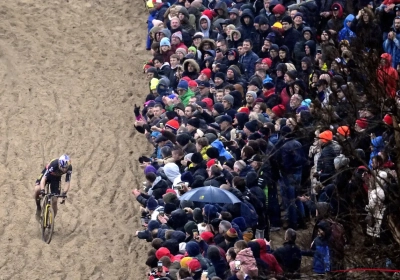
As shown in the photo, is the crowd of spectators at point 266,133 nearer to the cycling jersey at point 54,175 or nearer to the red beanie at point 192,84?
the red beanie at point 192,84

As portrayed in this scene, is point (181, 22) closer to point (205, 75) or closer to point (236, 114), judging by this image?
point (205, 75)

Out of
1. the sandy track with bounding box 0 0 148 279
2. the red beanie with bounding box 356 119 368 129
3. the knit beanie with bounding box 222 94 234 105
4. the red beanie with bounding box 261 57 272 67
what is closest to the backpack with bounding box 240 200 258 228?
the red beanie with bounding box 356 119 368 129

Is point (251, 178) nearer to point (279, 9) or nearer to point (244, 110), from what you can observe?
point (244, 110)

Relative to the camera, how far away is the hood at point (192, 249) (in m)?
14.8

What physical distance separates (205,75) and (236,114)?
2.43 meters

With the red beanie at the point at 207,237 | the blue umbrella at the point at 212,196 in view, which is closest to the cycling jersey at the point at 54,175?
the blue umbrella at the point at 212,196

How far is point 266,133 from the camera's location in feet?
56.7

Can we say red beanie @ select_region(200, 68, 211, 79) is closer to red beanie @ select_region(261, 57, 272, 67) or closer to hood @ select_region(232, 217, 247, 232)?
red beanie @ select_region(261, 57, 272, 67)

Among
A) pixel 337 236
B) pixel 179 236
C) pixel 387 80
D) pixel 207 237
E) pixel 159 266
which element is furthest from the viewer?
pixel 179 236

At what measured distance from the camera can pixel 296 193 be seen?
54.9 ft

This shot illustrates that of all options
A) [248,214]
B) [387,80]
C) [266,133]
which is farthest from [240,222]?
[387,80]

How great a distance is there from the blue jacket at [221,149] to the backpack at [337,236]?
5.19 m

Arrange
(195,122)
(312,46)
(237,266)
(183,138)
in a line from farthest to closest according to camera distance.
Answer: (312,46)
(195,122)
(183,138)
(237,266)

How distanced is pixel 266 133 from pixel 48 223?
173 inches
